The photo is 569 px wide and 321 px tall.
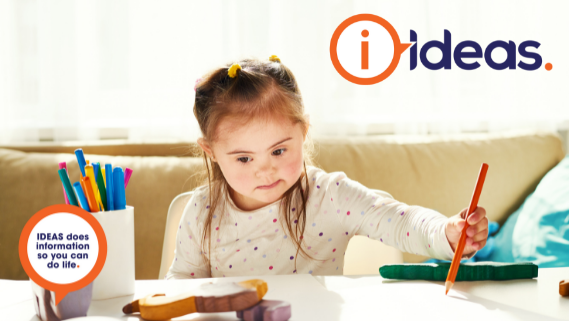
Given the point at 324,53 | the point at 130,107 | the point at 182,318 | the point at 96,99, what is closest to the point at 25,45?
the point at 96,99

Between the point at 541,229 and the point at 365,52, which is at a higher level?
the point at 365,52

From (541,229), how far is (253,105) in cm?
94

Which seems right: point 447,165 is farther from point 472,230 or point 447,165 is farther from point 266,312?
point 266,312

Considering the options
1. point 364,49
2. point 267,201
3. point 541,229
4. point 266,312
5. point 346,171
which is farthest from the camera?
point 364,49

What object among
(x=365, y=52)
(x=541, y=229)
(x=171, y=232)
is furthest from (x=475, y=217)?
(x=365, y=52)

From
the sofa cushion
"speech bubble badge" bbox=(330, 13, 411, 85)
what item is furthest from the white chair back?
"speech bubble badge" bbox=(330, 13, 411, 85)

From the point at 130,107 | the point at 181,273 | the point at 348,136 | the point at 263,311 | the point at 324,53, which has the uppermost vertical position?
the point at 324,53

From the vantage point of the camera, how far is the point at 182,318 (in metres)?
0.44

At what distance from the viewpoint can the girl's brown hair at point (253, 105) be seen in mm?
773

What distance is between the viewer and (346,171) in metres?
1.41

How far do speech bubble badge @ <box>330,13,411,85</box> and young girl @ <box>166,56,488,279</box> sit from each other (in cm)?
75

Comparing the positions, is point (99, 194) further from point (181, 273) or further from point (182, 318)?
point (181, 273)

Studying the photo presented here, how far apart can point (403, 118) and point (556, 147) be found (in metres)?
0.53

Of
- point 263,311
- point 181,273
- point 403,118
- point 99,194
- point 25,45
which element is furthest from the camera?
point 403,118
